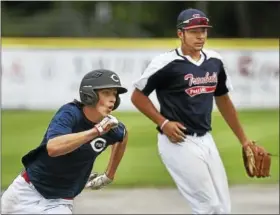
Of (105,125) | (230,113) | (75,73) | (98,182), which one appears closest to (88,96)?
(105,125)

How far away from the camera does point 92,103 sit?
→ 519 cm

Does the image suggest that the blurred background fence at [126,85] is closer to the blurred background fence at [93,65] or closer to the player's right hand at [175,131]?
the blurred background fence at [93,65]

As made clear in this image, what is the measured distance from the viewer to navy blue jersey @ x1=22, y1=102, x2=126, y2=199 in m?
5.26

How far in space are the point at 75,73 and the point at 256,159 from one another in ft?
50.5

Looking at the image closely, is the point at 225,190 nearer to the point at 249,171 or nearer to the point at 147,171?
the point at 249,171

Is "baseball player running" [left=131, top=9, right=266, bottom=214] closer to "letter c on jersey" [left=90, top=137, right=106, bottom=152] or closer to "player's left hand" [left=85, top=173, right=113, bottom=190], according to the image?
"player's left hand" [left=85, top=173, right=113, bottom=190]

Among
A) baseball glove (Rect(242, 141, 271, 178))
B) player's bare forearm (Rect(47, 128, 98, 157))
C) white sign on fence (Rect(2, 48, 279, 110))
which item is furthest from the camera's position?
white sign on fence (Rect(2, 48, 279, 110))

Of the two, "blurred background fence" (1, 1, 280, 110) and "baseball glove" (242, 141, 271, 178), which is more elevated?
"baseball glove" (242, 141, 271, 178)

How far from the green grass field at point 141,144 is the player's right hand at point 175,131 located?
171 inches

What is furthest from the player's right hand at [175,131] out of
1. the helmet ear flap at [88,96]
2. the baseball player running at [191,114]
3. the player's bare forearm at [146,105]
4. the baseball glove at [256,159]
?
the helmet ear flap at [88,96]

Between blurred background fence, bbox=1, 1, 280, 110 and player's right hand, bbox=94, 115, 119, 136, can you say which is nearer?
player's right hand, bbox=94, 115, 119, 136

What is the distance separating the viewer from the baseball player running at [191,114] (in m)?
6.64

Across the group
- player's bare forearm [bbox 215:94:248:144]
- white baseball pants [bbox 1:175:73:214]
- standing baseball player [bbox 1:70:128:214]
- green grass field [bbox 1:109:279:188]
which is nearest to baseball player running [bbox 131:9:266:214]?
player's bare forearm [bbox 215:94:248:144]

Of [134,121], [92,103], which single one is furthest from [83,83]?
[134,121]
